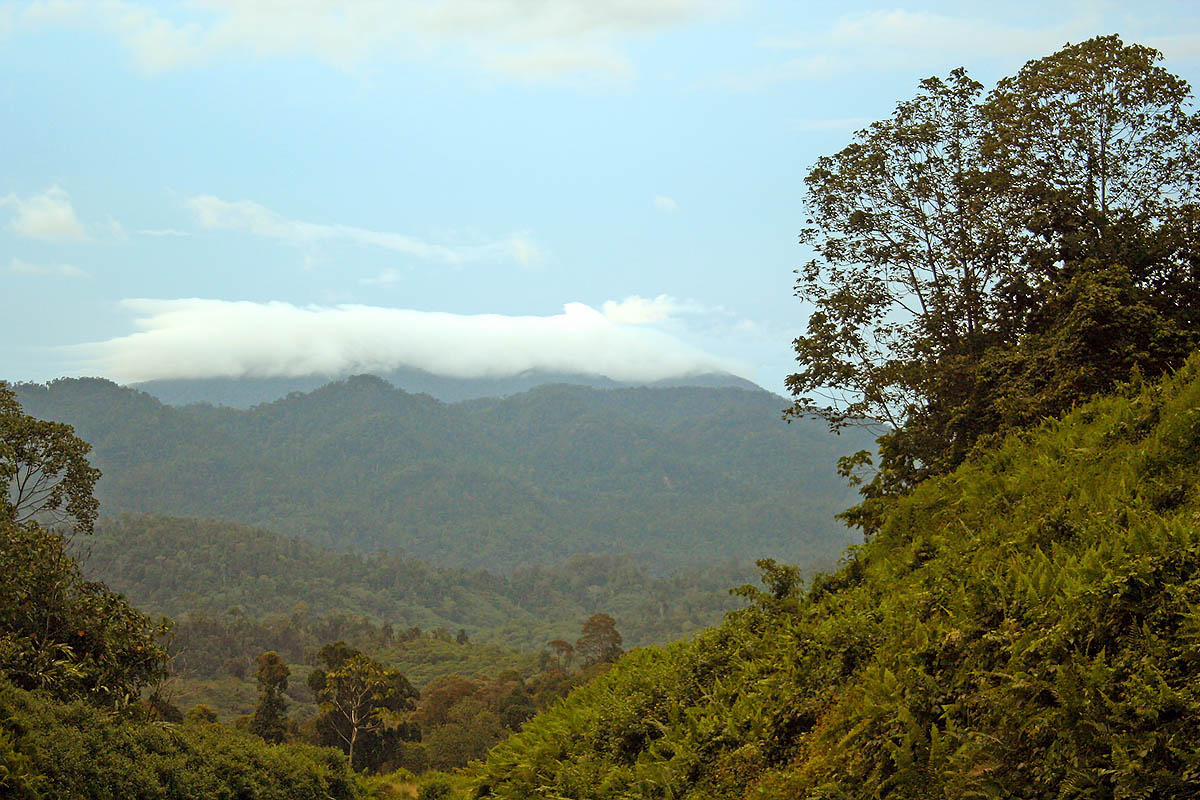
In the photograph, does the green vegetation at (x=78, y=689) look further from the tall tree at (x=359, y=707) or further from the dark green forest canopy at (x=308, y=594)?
the dark green forest canopy at (x=308, y=594)

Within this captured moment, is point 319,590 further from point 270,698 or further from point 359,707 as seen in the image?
point 359,707

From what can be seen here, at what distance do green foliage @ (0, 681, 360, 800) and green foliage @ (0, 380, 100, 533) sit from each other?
19.9ft

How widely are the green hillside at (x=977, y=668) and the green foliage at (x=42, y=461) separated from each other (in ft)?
46.4

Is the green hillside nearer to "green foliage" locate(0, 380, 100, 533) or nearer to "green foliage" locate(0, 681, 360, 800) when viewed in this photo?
"green foliage" locate(0, 681, 360, 800)

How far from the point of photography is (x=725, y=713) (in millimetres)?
9539

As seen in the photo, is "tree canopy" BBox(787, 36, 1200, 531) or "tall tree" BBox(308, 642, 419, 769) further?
"tall tree" BBox(308, 642, 419, 769)

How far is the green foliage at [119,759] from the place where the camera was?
42.5 ft

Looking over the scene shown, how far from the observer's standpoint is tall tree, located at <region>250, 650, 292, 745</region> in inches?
2069

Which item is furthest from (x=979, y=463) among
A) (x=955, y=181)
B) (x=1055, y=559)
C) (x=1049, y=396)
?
(x=955, y=181)

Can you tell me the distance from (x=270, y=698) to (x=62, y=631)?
37908 mm

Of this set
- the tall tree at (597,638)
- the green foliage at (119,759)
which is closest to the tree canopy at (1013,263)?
the green foliage at (119,759)

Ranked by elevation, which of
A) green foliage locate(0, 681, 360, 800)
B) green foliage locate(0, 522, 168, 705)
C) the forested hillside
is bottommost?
the forested hillside

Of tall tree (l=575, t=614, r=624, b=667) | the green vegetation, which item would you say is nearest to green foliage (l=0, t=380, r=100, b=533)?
the green vegetation

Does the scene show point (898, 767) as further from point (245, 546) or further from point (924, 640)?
point (245, 546)
